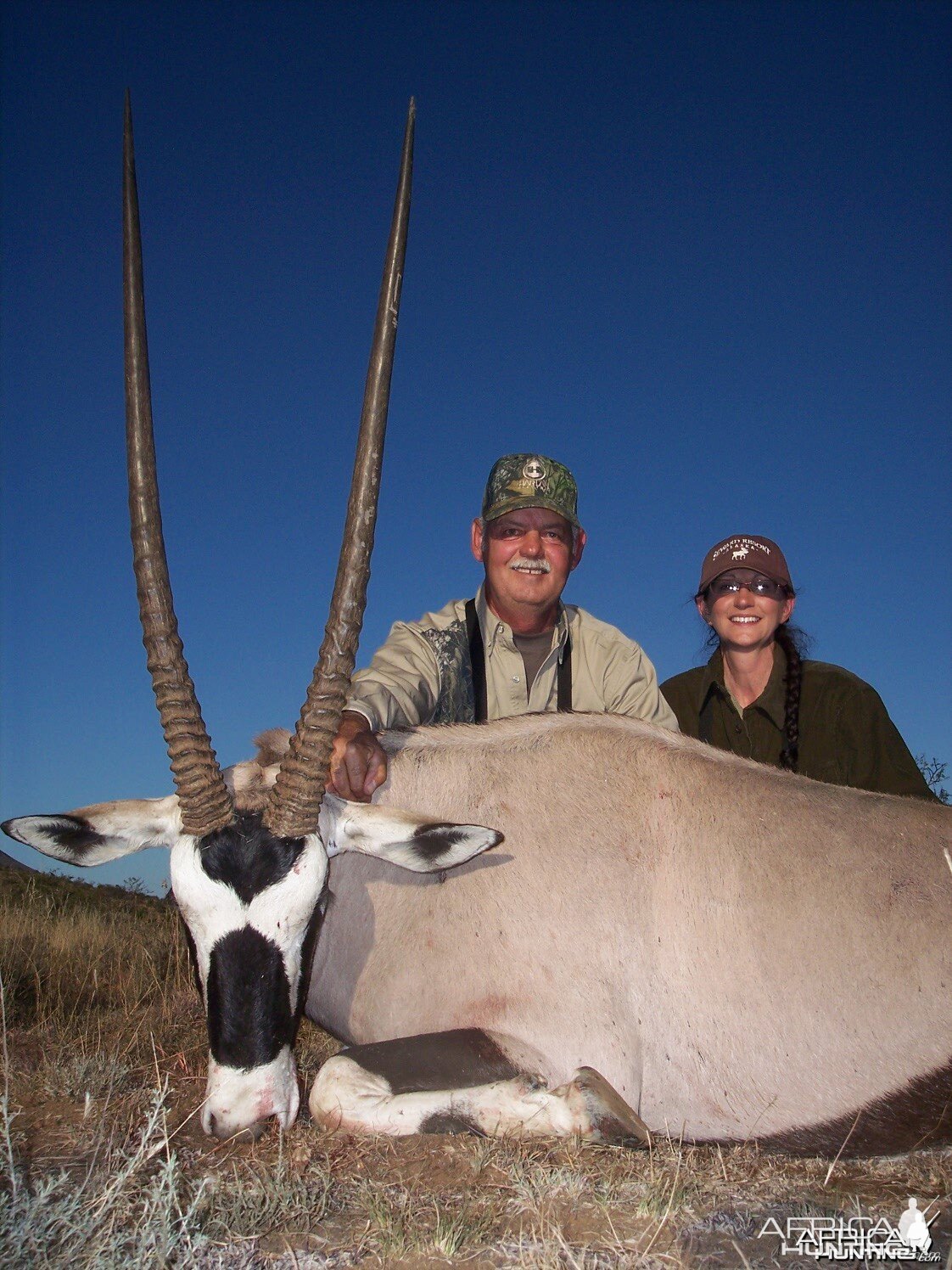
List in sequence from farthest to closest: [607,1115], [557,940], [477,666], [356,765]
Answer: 1. [477,666]
2. [356,765]
3. [557,940]
4. [607,1115]

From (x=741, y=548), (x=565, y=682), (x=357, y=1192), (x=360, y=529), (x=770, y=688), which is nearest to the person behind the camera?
Result: (x=357, y=1192)

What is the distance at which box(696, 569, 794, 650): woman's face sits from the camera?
6656 mm

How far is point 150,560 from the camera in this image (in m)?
3.81

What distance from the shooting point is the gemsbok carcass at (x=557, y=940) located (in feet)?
11.3

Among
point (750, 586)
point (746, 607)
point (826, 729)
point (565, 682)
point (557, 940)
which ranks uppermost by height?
point (750, 586)

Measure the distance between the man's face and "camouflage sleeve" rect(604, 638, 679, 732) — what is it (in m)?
0.56

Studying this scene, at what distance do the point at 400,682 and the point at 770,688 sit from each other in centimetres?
284

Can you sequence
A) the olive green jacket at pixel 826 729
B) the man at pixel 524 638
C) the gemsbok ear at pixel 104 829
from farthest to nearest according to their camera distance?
the olive green jacket at pixel 826 729, the man at pixel 524 638, the gemsbok ear at pixel 104 829

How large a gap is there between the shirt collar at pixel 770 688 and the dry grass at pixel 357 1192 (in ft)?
11.0

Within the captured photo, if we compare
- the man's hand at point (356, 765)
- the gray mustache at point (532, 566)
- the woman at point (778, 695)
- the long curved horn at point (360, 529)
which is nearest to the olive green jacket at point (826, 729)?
the woman at point (778, 695)

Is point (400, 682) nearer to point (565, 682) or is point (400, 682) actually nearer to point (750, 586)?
point (565, 682)

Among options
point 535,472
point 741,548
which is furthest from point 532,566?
point 741,548

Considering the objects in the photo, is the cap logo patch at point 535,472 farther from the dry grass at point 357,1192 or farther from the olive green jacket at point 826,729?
the dry grass at point 357,1192

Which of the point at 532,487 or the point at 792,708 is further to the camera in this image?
the point at 792,708
